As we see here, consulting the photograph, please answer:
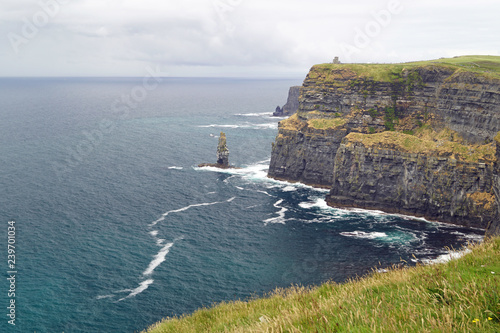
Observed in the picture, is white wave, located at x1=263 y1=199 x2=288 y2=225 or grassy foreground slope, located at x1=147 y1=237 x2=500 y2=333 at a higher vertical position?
grassy foreground slope, located at x1=147 y1=237 x2=500 y2=333

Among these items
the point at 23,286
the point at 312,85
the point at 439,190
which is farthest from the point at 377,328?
the point at 312,85

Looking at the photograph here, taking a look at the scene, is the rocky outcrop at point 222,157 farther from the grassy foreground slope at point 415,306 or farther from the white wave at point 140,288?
the grassy foreground slope at point 415,306

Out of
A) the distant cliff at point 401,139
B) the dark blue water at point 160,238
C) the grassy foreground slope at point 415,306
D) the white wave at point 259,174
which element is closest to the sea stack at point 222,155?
the white wave at point 259,174

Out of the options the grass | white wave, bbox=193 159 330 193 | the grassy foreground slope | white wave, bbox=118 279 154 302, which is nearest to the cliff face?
the grass

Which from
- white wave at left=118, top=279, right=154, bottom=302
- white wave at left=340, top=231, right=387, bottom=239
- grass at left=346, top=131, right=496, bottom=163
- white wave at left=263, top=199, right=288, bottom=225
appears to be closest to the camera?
white wave at left=118, top=279, right=154, bottom=302

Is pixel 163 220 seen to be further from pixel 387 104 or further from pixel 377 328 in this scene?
pixel 377 328

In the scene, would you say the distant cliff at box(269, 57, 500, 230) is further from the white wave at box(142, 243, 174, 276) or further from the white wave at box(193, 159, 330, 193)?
the white wave at box(142, 243, 174, 276)
